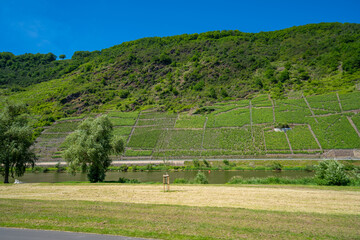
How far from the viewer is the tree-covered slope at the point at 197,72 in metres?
106

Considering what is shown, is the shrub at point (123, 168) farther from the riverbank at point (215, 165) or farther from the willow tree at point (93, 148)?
the willow tree at point (93, 148)

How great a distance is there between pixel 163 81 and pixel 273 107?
7615 cm

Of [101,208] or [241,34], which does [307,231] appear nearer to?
[101,208]

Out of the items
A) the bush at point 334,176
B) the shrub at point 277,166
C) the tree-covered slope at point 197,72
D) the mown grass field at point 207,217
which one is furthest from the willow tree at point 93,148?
the tree-covered slope at point 197,72

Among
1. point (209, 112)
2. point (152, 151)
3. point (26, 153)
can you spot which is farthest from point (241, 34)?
point (26, 153)

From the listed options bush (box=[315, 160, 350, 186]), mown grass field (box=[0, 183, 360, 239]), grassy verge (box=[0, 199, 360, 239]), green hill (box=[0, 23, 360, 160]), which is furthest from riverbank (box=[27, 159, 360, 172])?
grassy verge (box=[0, 199, 360, 239])

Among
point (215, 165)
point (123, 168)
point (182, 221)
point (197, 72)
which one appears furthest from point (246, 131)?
point (197, 72)

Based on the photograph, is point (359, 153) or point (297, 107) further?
point (297, 107)

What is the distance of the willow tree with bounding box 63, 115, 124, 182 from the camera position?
1194 inches

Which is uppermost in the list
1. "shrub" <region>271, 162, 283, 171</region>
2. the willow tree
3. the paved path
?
the willow tree

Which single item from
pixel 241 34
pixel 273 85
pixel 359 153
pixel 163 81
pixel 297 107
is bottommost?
pixel 359 153

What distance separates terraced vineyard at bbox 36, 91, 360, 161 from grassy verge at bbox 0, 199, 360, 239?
48.7m

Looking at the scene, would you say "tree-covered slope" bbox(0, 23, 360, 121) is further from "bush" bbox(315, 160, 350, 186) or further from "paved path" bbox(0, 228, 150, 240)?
"paved path" bbox(0, 228, 150, 240)

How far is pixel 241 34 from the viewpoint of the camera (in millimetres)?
189250
